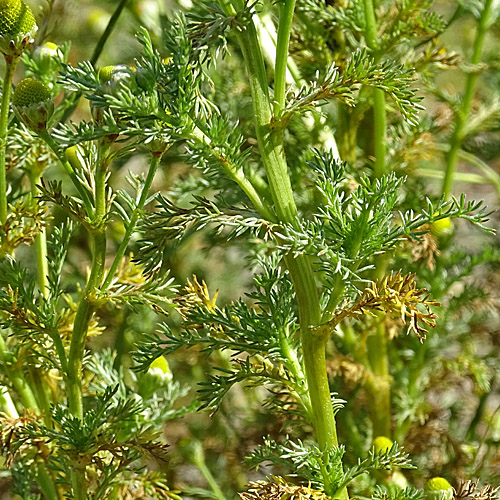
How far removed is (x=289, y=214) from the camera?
54cm


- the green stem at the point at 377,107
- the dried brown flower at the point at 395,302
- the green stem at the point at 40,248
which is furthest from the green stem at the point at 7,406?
the green stem at the point at 377,107

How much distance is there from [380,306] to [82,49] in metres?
1.18

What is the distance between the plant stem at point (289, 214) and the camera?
53 cm

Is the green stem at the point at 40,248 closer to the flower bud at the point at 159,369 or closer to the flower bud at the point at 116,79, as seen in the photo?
the flower bud at the point at 159,369

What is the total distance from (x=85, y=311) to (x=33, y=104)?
173 mm

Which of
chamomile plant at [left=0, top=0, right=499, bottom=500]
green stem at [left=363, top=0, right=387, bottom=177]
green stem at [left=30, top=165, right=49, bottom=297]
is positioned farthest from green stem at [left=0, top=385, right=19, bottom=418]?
green stem at [left=363, top=0, right=387, bottom=177]

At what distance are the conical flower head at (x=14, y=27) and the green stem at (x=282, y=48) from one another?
20 centimetres

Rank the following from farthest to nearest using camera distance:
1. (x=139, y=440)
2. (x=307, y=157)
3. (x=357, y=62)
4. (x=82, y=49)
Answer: (x=82, y=49)
(x=307, y=157)
(x=139, y=440)
(x=357, y=62)

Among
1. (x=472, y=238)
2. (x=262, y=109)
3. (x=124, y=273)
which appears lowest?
(x=472, y=238)

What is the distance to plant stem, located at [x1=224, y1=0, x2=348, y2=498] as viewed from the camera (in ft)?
1.73

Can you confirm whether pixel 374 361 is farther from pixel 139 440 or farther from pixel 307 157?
pixel 139 440

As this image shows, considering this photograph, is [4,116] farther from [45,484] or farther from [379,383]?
[379,383]

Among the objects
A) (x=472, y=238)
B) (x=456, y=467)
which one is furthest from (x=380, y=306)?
(x=472, y=238)

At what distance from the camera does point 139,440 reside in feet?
2.06
